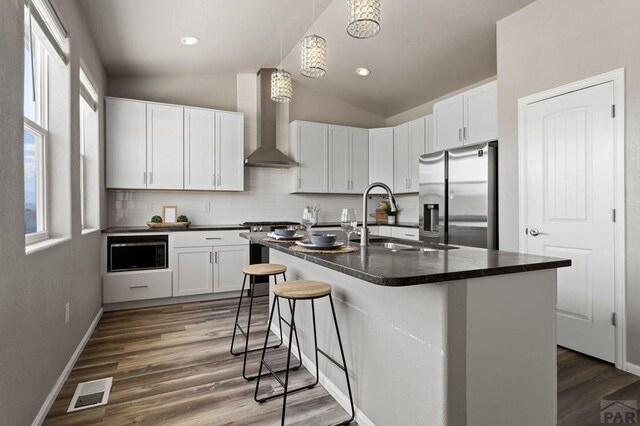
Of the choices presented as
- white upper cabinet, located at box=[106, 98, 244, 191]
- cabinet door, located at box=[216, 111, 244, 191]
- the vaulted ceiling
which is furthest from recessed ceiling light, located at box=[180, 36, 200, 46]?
cabinet door, located at box=[216, 111, 244, 191]

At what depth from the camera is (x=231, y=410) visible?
6.64ft

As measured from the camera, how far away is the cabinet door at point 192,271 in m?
4.25

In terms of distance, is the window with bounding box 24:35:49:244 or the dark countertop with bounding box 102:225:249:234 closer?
the window with bounding box 24:35:49:244

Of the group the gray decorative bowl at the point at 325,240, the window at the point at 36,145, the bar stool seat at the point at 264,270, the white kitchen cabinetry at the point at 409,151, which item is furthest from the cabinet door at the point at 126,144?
the white kitchen cabinetry at the point at 409,151

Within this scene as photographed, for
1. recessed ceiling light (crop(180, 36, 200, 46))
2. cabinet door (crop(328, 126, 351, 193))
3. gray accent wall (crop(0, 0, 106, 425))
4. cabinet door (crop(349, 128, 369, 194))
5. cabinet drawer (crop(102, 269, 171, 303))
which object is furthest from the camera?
cabinet door (crop(349, 128, 369, 194))

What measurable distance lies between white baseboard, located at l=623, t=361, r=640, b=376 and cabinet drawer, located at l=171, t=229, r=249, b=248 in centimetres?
369

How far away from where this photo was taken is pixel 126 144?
13.9 feet

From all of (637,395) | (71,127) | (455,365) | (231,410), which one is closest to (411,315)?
(455,365)

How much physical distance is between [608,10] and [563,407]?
2.70 metres

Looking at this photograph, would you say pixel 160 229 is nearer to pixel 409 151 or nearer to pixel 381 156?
pixel 381 156

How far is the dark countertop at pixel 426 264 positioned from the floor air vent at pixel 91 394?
5.11ft

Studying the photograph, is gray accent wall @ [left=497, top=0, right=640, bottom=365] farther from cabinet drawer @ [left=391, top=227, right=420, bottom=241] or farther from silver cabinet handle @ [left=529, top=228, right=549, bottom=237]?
cabinet drawer @ [left=391, top=227, right=420, bottom=241]

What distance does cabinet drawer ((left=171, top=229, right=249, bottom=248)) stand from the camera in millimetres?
4266

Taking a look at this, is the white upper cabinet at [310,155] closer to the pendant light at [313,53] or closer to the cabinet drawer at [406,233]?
the cabinet drawer at [406,233]
